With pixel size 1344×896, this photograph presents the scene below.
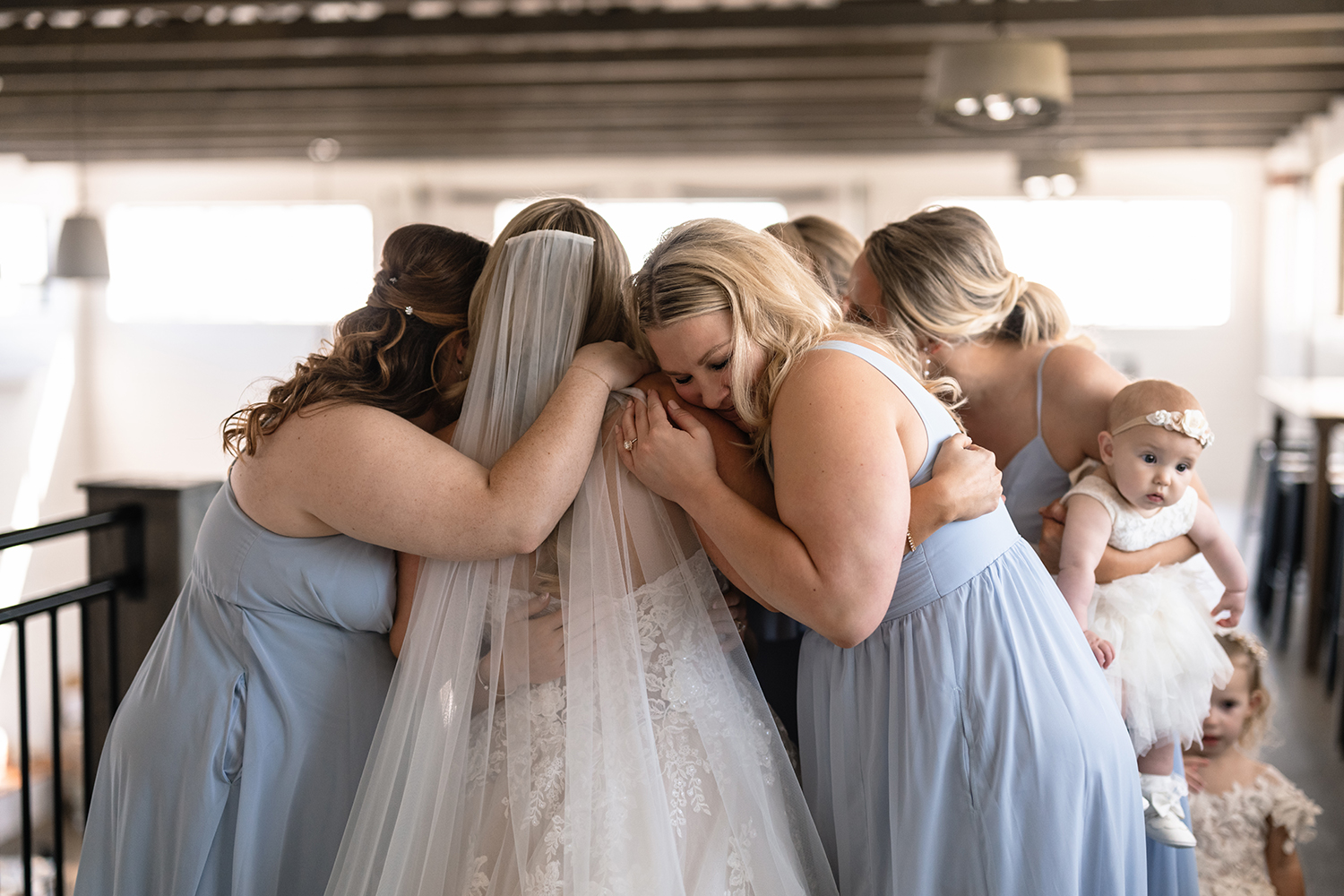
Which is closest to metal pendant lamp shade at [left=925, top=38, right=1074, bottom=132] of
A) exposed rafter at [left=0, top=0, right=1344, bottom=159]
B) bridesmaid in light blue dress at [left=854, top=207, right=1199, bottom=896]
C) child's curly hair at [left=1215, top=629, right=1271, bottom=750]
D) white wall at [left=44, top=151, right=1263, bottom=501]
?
exposed rafter at [left=0, top=0, right=1344, bottom=159]

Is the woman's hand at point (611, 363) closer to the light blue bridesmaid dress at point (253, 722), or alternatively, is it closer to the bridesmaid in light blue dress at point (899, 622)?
the bridesmaid in light blue dress at point (899, 622)

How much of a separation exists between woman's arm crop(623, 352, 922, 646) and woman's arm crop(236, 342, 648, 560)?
0.69ft

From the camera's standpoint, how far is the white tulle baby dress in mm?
1752

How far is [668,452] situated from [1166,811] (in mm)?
1124

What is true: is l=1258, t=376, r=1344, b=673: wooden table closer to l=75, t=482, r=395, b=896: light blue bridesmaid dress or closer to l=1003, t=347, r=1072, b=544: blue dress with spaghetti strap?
l=1003, t=347, r=1072, b=544: blue dress with spaghetti strap

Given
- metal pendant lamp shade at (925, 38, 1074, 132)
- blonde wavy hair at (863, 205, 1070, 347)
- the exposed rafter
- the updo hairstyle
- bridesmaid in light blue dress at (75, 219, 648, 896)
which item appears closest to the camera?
bridesmaid in light blue dress at (75, 219, 648, 896)

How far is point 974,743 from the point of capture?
4.59 feet

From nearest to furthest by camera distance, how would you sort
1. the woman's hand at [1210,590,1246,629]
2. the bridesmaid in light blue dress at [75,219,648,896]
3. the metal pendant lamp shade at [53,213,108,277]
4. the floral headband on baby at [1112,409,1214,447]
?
the bridesmaid in light blue dress at [75,219,648,896] < the floral headband on baby at [1112,409,1214,447] < the woman's hand at [1210,590,1246,629] < the metal pendant lamp shade at [53,213,108,277]

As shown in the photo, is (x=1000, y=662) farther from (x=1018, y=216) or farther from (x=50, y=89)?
(x=1018, y=216)

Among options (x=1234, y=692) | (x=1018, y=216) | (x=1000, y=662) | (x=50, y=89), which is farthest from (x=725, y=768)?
(x=1018, y=216)

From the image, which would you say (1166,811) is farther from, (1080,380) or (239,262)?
(239,262)

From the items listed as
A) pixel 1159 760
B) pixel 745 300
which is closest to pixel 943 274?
pixel 745 300

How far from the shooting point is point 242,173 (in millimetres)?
11852

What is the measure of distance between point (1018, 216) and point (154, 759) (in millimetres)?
10646
